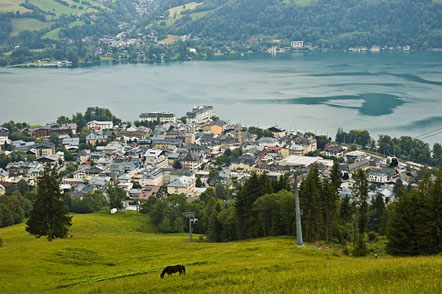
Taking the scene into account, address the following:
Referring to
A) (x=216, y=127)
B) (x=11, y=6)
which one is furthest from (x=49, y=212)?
(x=11, y=6)

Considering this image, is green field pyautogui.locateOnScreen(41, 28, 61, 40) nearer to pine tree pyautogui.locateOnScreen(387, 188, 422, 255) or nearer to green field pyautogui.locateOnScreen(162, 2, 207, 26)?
green field pyautogui.locateOnScreen(162, 2, 207, 26)

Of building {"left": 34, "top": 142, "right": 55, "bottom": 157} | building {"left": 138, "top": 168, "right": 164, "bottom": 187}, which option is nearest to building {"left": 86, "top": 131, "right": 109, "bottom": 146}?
building {"left": 34, "top": 142, "right": 55, "bottom": 157}

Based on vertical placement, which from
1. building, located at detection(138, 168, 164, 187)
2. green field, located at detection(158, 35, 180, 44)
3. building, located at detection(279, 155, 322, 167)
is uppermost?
green field, located at detection(158, 35, 180, 44)

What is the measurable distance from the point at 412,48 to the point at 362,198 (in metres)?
138

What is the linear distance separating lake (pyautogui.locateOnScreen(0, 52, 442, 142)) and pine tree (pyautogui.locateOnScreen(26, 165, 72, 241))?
4301cm

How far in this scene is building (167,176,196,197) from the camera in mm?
39641

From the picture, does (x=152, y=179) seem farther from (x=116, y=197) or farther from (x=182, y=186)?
(x=116, y=197)

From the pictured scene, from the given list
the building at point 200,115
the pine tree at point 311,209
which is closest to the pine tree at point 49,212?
the pine tree at point 311,209

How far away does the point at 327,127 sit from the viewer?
198 ft

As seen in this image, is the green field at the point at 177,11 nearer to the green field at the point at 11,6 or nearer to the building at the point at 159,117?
the green field at the point at 11,6

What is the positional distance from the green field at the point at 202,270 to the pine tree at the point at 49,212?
1.78 m

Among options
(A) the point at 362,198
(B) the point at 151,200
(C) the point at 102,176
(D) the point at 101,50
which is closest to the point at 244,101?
(C) the point at 102,176

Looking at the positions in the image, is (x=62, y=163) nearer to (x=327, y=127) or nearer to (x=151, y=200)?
(x=151, y=200)

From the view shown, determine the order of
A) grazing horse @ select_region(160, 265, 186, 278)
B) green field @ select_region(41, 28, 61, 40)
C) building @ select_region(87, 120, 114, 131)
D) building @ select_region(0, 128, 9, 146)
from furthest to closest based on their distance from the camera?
green field @ select_region(41, 28, 61, 40)
building @ select_region(87, 120, 114, 131)
building @ select_region(0, 128, 9, 146)
grazing horse @ select_region(160, 265, 186, 278)
